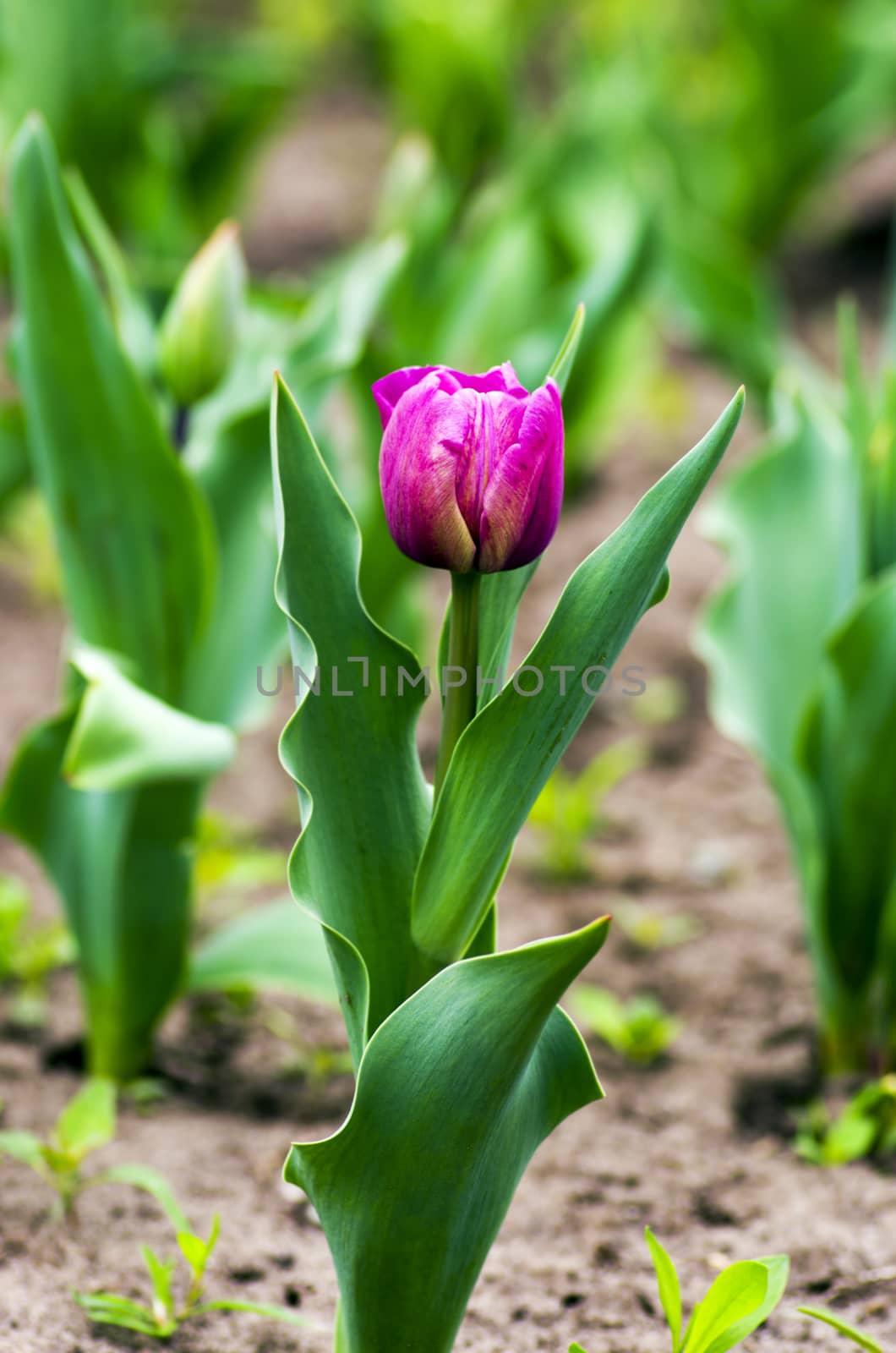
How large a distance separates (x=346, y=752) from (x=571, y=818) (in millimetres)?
1055

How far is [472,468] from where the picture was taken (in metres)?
0.79

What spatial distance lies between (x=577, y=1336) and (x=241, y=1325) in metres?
0.25

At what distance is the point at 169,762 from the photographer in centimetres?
101

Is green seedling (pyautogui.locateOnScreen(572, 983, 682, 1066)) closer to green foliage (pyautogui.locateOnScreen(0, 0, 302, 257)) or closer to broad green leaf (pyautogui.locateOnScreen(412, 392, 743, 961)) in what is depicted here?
broad green leaf (pyautogui.locateOnScreen(412, 392, 743, 961))

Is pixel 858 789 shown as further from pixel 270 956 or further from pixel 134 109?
pixel 134 109

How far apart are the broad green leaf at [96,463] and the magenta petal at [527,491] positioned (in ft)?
1.81

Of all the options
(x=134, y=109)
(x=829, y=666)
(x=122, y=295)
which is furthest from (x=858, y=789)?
(x=134, y=109)

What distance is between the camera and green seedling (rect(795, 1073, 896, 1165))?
133 cm

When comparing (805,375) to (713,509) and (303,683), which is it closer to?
(713,509)

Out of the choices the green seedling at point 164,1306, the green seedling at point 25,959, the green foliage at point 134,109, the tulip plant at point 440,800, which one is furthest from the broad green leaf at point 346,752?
the green foliage at point 134,109

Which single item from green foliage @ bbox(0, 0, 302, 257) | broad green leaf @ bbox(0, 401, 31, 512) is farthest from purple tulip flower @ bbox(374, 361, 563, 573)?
green foliage @ bbox(0, 0, 302, 257)

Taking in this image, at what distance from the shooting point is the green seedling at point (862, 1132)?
4.36ft

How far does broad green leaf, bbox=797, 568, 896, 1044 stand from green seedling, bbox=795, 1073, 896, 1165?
103mm

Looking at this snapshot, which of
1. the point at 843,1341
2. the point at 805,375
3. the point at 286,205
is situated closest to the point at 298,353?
the point at 843,1341
